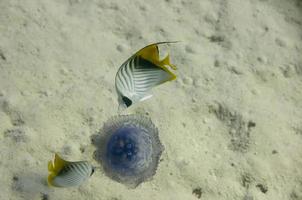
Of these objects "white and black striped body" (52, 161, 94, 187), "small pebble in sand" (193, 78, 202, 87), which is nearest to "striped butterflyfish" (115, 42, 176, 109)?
"white and black striped body" (52, 161, 94, 187)

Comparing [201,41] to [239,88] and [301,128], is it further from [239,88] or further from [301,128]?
[301,128]

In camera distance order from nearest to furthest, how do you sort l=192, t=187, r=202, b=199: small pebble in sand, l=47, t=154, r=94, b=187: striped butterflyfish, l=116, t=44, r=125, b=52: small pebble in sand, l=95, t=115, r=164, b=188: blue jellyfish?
l=47, t=154, r=94, b=187: striped butterflyfish < l=95, t=115, r=164, b=188: blue jellyfish < l=192, t=187, r=202, b=199: small pebble in sand < l=116, t=44, r=125, b=52: small pebble in sand

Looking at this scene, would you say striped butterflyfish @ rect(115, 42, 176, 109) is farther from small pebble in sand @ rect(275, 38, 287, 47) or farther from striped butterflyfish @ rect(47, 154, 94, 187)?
small pebble in sand @ rect(275, 38, 287, 47)

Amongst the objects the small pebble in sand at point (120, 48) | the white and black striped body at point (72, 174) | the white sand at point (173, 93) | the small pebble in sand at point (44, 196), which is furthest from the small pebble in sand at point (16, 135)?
the small pebble in sand at point (120, 48)

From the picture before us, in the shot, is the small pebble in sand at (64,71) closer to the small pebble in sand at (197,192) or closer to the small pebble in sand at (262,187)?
the small pebble in sand at (197,192)

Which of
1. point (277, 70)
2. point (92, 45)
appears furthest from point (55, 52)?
point (277, 70)

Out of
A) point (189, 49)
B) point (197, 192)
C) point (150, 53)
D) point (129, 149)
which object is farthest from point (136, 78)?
point (189, 49)
